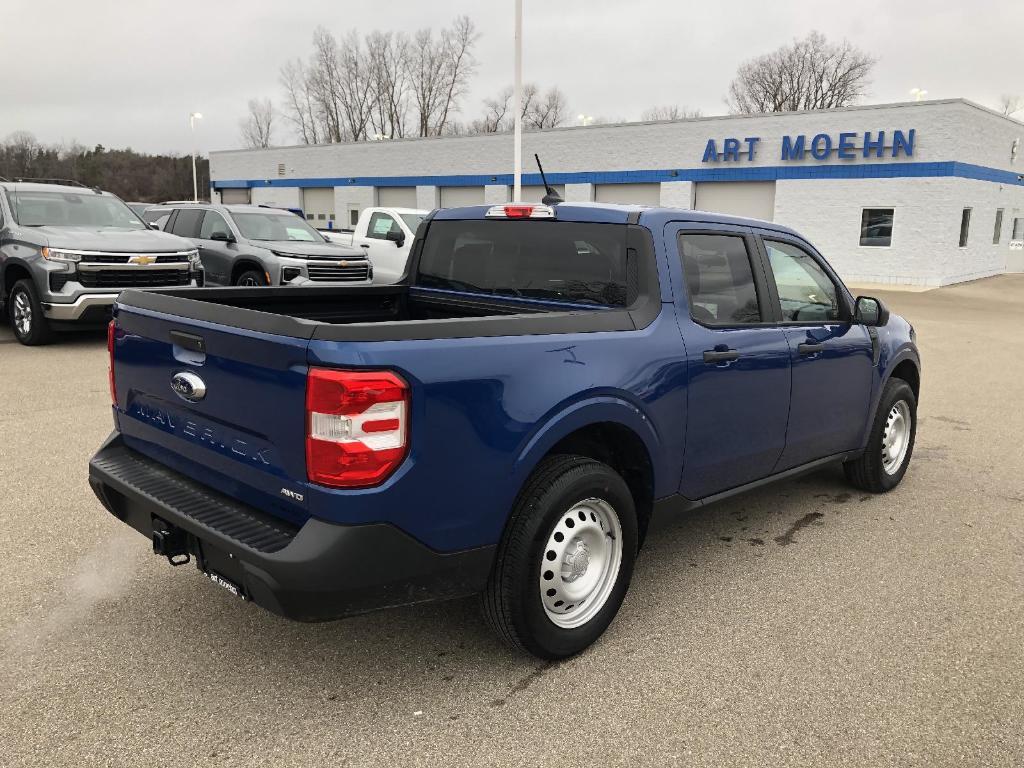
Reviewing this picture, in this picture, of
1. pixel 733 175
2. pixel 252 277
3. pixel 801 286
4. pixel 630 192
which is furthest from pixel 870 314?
pixel 630 192

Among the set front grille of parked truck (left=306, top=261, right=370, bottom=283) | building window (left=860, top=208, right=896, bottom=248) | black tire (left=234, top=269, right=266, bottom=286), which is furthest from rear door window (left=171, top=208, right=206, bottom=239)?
building window (left=860, top=208, right=896, bottom=248)

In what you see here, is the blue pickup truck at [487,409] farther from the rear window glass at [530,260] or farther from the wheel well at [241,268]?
the wheel well at [241,268]

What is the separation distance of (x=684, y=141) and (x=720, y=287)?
2647cm

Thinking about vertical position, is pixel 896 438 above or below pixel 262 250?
below

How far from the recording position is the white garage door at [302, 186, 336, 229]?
1565 inches

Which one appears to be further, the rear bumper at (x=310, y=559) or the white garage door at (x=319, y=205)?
the white garage door at (x=319, y=205)

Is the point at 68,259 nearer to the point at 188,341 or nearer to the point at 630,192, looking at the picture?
the point at 188,341

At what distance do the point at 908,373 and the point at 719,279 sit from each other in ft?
8.13

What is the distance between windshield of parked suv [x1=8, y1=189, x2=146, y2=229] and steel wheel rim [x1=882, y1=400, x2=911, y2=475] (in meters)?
9.83

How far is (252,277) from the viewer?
12711mm

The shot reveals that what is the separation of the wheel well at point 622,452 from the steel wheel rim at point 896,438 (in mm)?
2542

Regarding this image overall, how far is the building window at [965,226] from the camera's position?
25.3 meters

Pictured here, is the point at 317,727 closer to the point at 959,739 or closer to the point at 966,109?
the point at 959,739

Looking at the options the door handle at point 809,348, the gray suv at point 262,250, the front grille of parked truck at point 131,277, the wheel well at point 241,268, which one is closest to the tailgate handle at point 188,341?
the door handle at point 809,348
